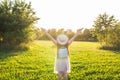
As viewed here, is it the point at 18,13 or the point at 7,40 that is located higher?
the point at 18,13

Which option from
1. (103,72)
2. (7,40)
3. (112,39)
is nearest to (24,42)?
(7,40)

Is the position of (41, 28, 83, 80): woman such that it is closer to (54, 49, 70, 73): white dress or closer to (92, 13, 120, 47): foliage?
(54, 49, 70, 73): white dress

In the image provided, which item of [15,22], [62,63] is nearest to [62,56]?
[62,63]

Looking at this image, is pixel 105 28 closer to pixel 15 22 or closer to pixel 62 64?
pixel 15 22

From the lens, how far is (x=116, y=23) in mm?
47688

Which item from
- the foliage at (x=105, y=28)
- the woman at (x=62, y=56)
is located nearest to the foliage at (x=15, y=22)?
the foliage at (x=105, y=28)

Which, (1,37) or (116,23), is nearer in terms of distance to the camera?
(1,37)

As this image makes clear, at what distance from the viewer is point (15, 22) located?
3428 centimetres

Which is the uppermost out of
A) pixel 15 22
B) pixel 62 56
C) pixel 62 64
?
pixel 15 22

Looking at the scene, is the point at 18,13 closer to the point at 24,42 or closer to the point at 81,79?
the point at 24,42

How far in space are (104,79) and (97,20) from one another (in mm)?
36431

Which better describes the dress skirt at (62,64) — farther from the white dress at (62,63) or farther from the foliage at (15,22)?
the foliage at (15,22)

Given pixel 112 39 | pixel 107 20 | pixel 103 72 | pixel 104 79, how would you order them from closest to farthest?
pixel 104 79 < pixel 103 72 < pixel 112 39 < pixel 107 20

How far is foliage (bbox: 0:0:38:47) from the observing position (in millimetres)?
34312
